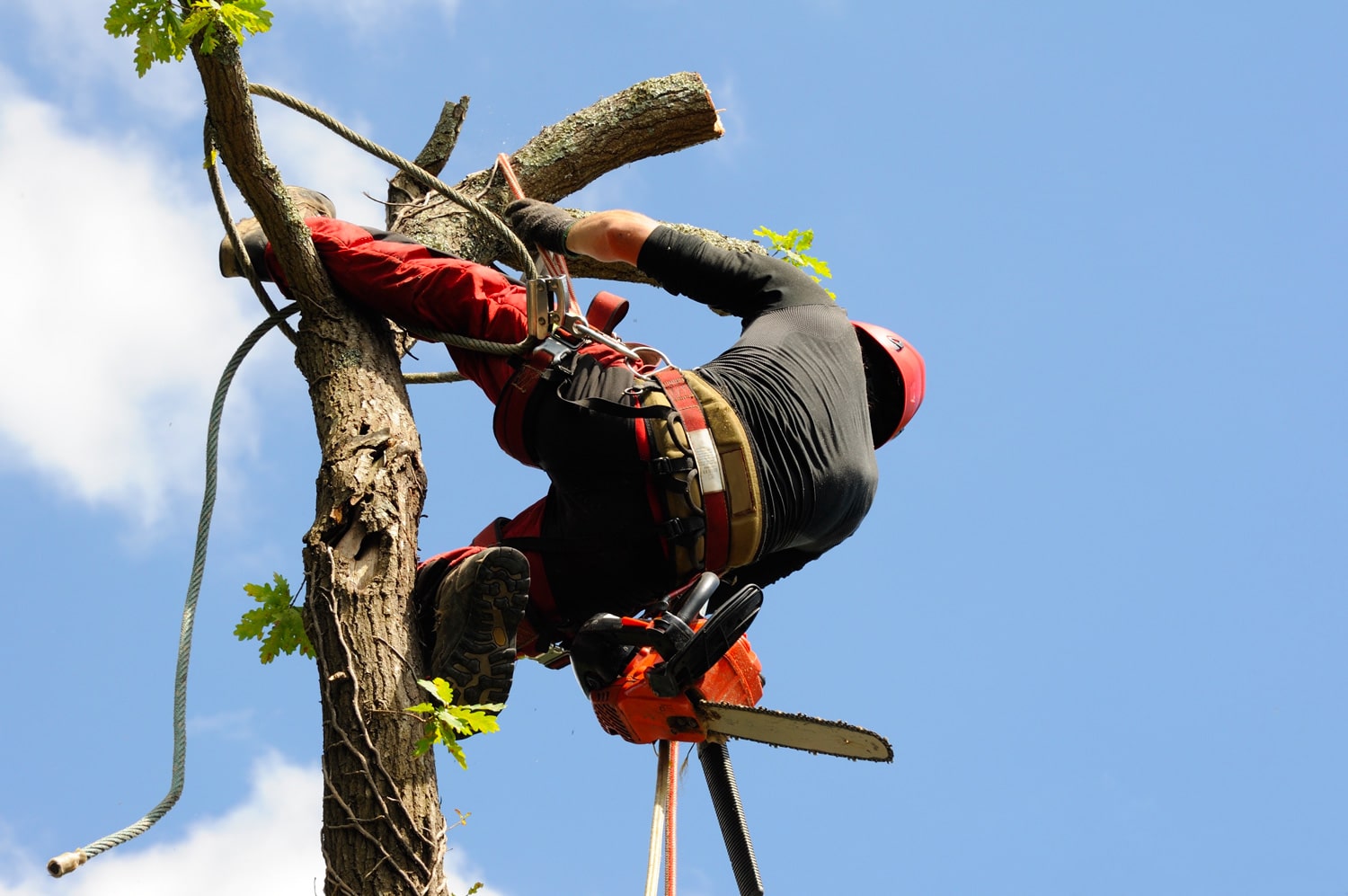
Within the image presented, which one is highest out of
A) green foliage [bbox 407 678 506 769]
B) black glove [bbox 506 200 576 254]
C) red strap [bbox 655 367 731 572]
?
black glove [bbox 506 200 576 254]

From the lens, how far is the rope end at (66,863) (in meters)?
2.72

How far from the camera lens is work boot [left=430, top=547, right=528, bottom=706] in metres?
3.08

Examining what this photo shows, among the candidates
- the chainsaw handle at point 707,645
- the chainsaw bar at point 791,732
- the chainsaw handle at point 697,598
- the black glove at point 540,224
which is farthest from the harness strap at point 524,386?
the chainsaw bar at point 791,732

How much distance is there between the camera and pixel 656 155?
5.48m

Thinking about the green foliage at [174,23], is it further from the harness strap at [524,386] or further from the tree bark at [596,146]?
the tree bark at [596,146]

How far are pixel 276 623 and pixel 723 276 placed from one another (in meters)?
1.42

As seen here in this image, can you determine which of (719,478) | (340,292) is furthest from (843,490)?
(340,292)

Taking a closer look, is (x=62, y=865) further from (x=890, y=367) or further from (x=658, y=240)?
(x=890, y=367)

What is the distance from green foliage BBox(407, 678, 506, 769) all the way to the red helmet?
1.61 metres

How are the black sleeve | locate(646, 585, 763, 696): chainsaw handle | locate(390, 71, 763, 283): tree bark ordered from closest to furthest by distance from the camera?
locate(646, 585, 763, 696): chainsaw handle
the black sleeve
locate(390, 71, 763, 283): tree bark

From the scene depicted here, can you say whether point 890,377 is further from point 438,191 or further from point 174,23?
point 174,23

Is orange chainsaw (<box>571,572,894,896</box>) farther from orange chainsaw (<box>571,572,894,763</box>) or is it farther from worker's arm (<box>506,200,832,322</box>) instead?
worker's arm (<box>506,200,832,322</box>)

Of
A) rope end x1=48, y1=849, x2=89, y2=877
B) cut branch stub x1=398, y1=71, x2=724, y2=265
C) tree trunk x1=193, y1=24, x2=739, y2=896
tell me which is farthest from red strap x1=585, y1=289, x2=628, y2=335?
rope end x1=48, y1=849, x2=89, y2=877

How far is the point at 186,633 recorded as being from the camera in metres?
3.42
